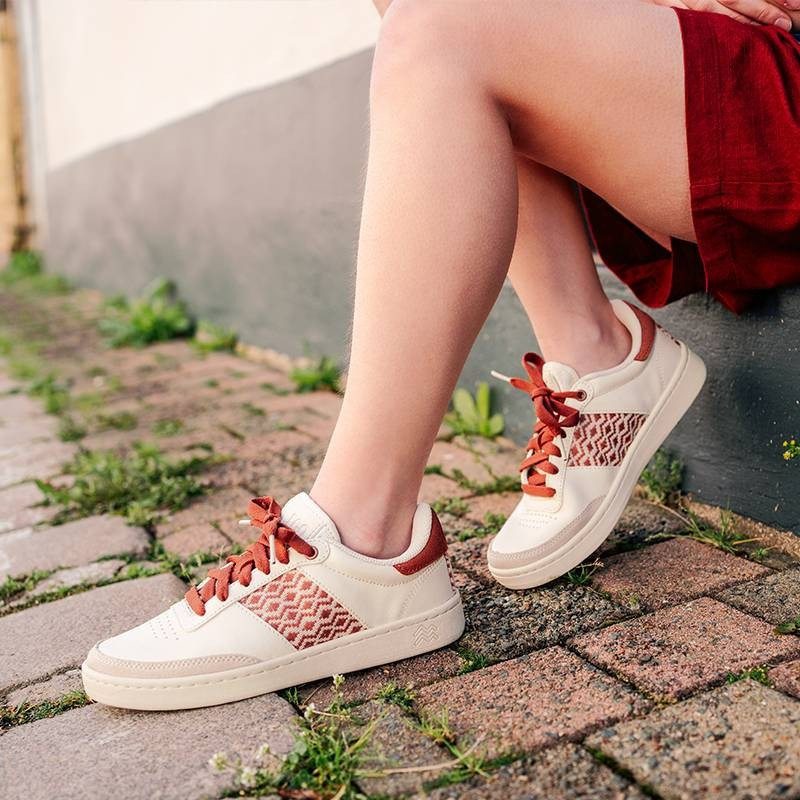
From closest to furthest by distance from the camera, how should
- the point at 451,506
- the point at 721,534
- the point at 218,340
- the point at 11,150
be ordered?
1. the point at 721,534
2. the point at 451,506
3. the point at 218,340
4. the point at 11,150

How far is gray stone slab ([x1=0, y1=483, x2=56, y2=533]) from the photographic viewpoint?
1987 millimetres

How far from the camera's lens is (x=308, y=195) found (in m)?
3.08

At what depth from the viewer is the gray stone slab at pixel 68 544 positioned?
173cm

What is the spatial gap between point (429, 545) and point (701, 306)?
2.26ft

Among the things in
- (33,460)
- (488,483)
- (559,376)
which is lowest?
(33,460)

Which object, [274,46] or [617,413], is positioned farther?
[274,46]

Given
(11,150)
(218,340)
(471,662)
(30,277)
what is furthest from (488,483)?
(11,150)

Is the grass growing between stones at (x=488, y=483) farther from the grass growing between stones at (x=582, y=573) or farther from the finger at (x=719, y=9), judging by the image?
the finger at (x=719, y=9)

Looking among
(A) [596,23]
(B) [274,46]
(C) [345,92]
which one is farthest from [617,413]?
(B) [274,46]

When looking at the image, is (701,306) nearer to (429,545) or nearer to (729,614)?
(729,614)

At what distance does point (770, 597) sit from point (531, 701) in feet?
1.31

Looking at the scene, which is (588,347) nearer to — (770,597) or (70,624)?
(770,597)

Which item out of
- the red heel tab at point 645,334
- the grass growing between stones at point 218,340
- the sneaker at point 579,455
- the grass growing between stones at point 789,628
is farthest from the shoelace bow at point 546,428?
the grass growing between stones at point 218,340

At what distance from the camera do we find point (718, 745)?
94cm
